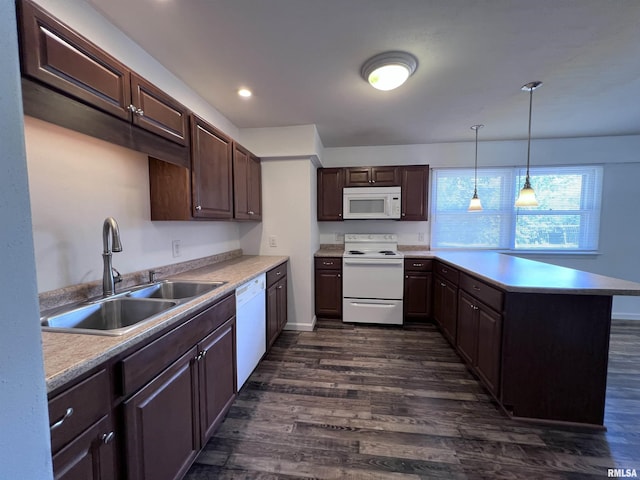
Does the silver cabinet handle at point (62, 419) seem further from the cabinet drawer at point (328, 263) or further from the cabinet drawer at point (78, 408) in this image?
the cabinet drawer at point (328, 263)

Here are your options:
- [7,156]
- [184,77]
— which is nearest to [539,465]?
[7,156]

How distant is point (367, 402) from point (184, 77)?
112 inches

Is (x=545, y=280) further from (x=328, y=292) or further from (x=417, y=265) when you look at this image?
(x=328, y=292)

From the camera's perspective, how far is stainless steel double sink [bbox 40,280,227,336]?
1.08 metres

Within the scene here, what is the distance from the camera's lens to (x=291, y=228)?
10.1 ft

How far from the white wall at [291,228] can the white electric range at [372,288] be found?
49 cm

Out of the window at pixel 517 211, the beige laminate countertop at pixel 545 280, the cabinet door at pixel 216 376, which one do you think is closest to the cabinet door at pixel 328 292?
the beige laminate countertop at pixel 545 280

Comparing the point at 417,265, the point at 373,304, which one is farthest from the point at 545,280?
the point at 373,304

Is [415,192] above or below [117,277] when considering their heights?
above

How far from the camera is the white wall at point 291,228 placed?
120 inches

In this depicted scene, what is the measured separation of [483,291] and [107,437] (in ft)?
7.62

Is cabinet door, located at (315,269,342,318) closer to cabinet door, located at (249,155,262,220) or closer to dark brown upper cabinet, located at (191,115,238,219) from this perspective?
cabinet door, located at (249,155,262,220)

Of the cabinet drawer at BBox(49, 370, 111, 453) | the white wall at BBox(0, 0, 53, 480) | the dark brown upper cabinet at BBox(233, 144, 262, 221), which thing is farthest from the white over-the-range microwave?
the white wall at BBox(0, 0, 53, 480)

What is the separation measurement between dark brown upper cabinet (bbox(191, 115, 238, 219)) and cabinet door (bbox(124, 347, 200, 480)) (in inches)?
41.5
